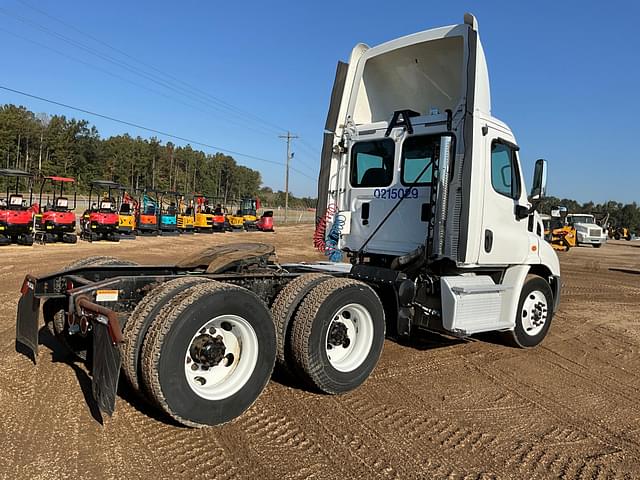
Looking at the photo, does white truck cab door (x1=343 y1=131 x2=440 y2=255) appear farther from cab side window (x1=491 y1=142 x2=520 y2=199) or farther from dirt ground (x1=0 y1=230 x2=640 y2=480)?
dirt ground (x1=0 y1=230 x2=640 y2=480)

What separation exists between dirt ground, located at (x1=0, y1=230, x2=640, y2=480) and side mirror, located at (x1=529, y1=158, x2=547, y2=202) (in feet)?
6.65

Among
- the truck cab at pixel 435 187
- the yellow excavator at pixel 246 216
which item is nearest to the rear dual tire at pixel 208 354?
the truck cab at pixel 435 187

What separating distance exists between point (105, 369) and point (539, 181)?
5.30m

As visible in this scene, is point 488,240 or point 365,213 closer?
point 488,240

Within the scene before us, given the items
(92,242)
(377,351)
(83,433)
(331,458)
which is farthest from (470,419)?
A: (92,242)

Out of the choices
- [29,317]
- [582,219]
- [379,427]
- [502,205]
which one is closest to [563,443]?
[379,427]

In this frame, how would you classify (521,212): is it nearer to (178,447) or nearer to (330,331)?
(330,331)

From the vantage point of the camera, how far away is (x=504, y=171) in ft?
21.4

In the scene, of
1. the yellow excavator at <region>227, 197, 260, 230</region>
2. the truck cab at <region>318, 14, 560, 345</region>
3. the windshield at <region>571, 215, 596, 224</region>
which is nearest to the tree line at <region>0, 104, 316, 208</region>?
the yellow excavator at <region>227, 197, 260, 230</region>

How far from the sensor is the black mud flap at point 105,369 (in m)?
3.48

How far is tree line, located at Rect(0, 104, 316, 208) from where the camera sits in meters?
68.2

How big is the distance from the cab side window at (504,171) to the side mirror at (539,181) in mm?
245

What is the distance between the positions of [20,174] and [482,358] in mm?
15840

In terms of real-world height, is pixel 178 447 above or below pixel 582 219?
below
